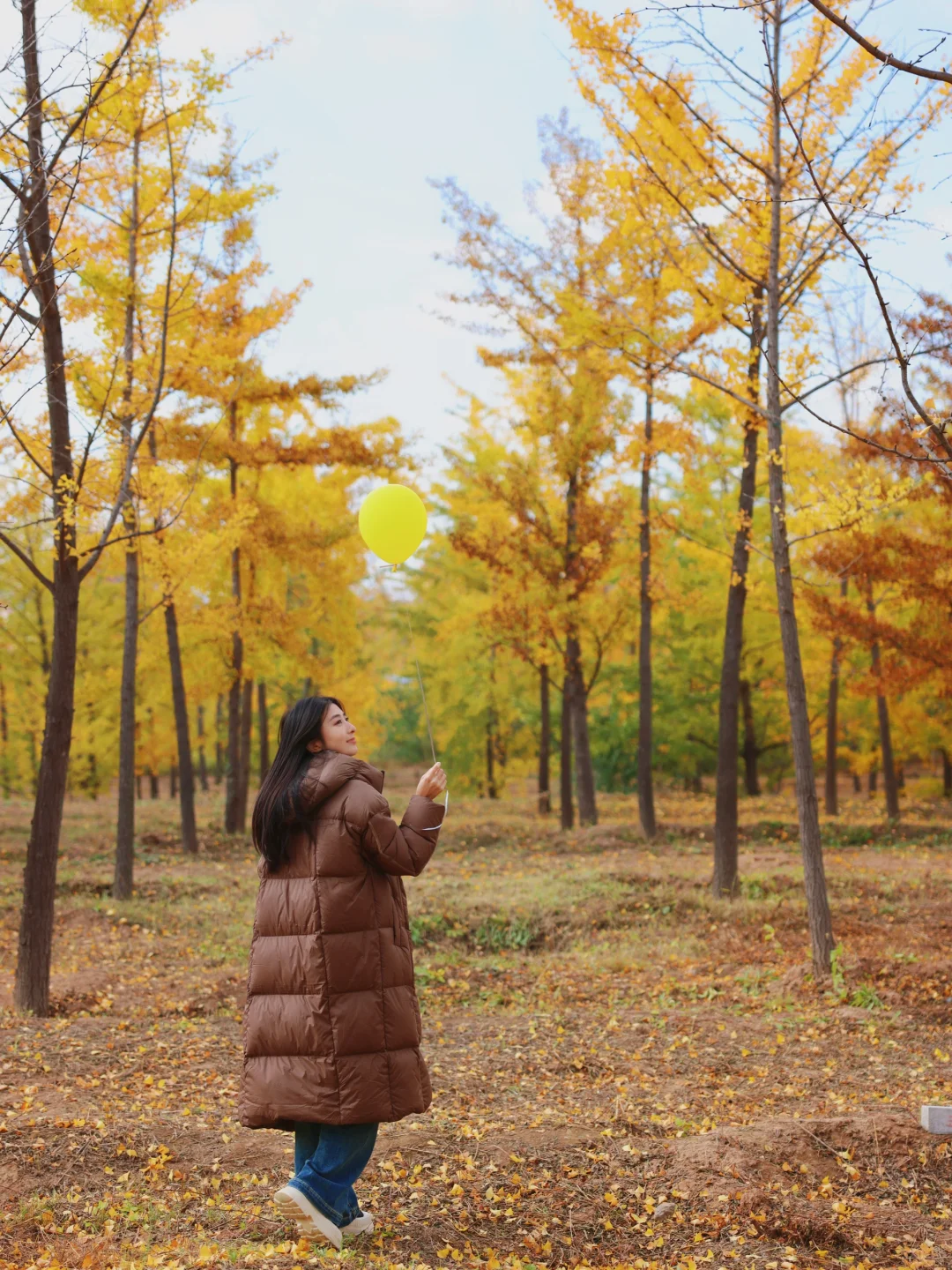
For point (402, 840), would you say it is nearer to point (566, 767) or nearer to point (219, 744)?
point (566, 767)

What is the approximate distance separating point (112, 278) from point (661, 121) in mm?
4540

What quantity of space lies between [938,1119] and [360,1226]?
2378 millimetres

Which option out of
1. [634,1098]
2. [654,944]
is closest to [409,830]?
[634,1098]

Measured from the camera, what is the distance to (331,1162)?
3.06 m

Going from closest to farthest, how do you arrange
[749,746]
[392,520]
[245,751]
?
[392,520] → [245,751] → [749,746]

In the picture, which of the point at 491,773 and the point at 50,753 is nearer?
the point at 50,753

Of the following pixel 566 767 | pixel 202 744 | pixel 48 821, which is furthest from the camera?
pixel 202 744

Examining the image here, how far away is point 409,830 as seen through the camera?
122 inches

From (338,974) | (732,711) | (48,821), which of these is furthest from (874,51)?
(732,711)

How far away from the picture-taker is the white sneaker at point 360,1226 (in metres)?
3.21

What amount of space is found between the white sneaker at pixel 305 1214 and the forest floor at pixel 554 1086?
0.06 meters

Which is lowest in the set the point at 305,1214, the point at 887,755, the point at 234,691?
the point at 305,1214

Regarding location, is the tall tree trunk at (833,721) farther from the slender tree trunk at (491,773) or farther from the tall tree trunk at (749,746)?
the slender tree trunk at (491,773)

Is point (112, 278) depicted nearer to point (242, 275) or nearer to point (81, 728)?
point (242, 275)
